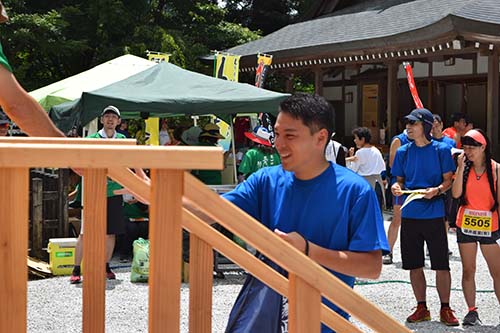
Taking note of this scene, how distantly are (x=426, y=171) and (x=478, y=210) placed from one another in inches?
20.9

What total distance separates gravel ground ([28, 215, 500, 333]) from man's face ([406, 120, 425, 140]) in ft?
5.03

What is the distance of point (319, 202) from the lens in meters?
2.65

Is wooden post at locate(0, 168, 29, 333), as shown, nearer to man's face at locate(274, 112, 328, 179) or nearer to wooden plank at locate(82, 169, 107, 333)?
wooden plank at locate(82, 169, 107, 333)

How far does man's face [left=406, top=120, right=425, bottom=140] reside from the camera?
6.27 meters

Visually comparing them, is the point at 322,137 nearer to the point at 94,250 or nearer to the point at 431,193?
the point at 94,250

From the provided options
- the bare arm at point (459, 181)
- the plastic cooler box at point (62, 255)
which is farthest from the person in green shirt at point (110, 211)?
the bare arm at point (459, 181)

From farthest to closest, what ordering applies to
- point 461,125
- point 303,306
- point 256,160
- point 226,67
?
point 226,67 < point 461,125 < point 256,160 < point 303,306

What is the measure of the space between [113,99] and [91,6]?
545 inches

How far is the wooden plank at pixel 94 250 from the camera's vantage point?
6.16ft

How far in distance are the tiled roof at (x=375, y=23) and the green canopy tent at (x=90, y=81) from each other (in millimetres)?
4654

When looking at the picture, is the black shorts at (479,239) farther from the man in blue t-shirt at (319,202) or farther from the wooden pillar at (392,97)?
the wooden pillar at (392,97)

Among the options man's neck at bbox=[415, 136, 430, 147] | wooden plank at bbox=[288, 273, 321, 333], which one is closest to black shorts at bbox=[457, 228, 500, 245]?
man's neck at bbox=[415, 136, 430, 147]

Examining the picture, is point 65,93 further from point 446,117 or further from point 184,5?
point 184,5

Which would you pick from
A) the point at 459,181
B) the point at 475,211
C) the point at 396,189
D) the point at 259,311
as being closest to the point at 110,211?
the point at 396,189
